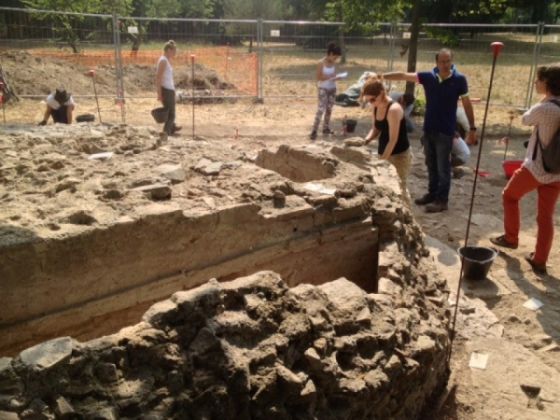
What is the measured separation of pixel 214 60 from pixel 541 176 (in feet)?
52.3

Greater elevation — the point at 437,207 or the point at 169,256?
the point at 169,256

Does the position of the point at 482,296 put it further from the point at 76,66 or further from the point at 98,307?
the point at 76,66

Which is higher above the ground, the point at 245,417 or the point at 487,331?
the point at 245,417

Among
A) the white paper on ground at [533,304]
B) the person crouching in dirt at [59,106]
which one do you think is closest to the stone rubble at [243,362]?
the white paper on ground at [533,304]

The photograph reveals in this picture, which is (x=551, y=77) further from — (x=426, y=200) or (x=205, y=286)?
(x=205, y=286)

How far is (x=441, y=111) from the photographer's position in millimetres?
7957

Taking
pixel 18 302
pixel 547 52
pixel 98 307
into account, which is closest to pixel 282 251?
pixel 98 307

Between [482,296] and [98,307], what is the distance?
4218mm

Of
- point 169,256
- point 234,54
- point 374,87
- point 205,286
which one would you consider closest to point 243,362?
point 205,286

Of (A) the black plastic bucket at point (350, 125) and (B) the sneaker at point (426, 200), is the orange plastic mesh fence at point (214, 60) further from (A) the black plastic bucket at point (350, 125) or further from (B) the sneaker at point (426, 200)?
(B) the sneaker at point (426, 200)

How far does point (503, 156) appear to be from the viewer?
12.1 metres

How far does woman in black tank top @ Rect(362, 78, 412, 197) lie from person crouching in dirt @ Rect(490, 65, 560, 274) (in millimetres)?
1376

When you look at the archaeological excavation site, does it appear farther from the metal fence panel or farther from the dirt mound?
the dirt mound

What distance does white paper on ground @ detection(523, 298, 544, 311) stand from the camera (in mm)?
6149
